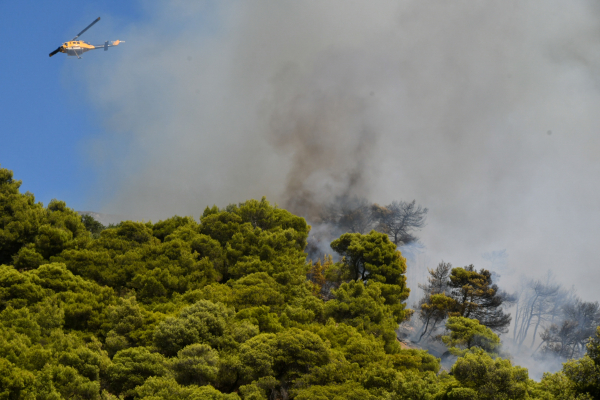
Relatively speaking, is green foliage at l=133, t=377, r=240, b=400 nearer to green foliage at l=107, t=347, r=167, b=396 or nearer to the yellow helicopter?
green foliage at l=107, t=347, r=167, b=396

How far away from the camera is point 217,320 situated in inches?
1125

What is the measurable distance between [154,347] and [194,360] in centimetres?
391

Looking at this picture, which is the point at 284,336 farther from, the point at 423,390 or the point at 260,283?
the point at 260,283

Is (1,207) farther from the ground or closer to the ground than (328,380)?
farther from the ground

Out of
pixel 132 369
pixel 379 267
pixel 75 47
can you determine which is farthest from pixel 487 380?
pixel 75 47

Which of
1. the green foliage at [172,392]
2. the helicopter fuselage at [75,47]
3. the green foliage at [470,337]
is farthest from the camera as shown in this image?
the helicopter fuselage at [75,47]

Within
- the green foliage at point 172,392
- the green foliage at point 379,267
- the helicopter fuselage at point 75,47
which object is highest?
the helicopter fuselage at point 75,47

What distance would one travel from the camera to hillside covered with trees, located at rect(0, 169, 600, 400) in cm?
2177

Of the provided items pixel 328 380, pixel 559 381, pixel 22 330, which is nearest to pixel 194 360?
pixel 328 380

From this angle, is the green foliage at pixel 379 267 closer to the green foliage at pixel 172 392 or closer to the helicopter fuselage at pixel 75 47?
the green foliage at pixel 172 392

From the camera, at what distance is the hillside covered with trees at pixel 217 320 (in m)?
21.8

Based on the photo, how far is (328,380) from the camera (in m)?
25.3

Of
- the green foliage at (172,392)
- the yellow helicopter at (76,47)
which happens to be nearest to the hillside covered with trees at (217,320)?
the green foliage at (172,392)

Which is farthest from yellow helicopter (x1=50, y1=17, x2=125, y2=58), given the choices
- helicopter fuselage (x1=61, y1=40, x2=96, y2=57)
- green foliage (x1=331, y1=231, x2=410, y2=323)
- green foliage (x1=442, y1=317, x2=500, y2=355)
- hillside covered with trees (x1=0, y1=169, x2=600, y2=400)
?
green foliage (x1=442, y1=317, x2=500, y2=355)
